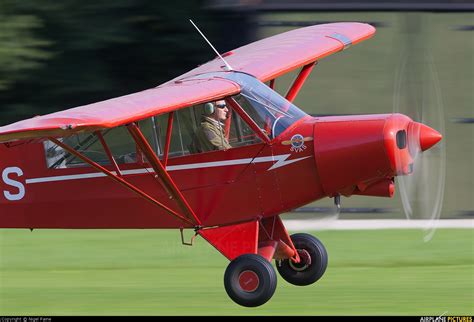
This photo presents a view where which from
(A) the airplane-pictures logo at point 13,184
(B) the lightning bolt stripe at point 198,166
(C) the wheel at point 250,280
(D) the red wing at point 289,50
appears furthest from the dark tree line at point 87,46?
(C) the wheel at point 250,280

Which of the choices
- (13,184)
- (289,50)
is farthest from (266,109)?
(13,184)

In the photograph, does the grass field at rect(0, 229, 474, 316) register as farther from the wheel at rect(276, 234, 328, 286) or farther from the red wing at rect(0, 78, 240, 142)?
the red wing at rect(0, 78, 240, 142)

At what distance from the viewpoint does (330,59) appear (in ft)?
46.0

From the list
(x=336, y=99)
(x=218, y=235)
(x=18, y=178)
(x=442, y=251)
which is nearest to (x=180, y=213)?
(x=218, y=235)

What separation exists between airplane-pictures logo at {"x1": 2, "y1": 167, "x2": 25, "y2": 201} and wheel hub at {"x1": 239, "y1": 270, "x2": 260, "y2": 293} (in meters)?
2.52

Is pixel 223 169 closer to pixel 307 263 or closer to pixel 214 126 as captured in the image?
pixel 214 126

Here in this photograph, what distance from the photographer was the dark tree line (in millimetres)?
18484

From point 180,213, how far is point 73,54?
10.3 meters

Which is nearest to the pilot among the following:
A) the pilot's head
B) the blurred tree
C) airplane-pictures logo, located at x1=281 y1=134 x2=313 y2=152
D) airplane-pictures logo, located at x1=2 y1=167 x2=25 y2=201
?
the pilot's head

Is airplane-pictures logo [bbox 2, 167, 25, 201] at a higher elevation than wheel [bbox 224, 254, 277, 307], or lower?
higher

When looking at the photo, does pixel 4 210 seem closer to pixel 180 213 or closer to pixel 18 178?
pixel 18 178

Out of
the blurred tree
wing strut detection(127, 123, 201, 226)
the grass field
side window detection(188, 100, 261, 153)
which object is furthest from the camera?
the blurred tree

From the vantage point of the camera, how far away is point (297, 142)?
28.6 feet

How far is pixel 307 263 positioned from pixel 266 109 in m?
1.69
